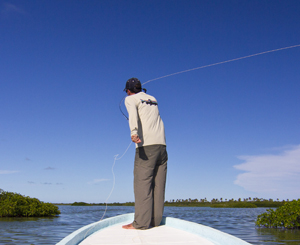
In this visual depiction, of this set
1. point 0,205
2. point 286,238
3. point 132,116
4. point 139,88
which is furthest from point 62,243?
point 0,205

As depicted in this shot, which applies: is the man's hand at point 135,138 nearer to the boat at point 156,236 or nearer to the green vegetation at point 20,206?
the boat at point 156,236

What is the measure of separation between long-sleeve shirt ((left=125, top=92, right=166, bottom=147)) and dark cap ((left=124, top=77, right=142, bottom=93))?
9.7 inches

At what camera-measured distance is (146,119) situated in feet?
14.2

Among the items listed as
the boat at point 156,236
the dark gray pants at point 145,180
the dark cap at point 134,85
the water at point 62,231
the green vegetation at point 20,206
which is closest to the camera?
the boat at point 156,236

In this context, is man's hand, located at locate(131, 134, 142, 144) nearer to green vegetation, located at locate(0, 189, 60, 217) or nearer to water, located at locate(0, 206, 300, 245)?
water, located at locate(0, 206, 300, 245)

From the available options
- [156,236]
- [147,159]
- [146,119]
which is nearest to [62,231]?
[147,159]

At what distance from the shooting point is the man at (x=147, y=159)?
416 cm

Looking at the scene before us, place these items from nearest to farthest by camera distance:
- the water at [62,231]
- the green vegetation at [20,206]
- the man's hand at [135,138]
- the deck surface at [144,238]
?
1. the deck surface at [144,238]
2. the man's hand at [135,138]
3. the water at [62,231]
4. the green vegetation at [20,206]

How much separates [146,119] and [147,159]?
59 centimetres

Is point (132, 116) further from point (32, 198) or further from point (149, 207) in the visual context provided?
point (32, 198)

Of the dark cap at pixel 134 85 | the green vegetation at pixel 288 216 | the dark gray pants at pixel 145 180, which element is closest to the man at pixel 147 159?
the dark gray pants at pixel 145 180

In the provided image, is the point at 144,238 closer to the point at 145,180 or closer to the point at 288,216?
the point at 145,180

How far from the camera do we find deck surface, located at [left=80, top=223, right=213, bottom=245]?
3158mm

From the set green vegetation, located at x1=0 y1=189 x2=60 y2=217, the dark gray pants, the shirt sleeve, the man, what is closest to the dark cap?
the man
